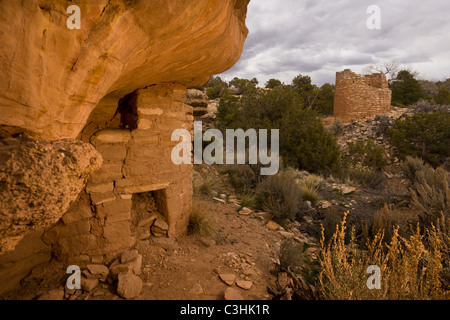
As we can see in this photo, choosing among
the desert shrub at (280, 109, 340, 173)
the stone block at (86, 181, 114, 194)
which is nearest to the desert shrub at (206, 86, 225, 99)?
the desert shrub at (280, 109, 340, 173)

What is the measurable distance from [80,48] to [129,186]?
4.77 ft

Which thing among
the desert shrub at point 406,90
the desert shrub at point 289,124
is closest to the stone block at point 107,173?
the desert shrub at point 289,124

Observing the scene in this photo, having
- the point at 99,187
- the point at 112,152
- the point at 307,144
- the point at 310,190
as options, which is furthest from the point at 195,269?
the point at 307,144

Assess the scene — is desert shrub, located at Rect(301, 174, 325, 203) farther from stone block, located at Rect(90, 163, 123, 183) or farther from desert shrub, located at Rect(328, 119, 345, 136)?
desert shrub, located at Rect(328, 119, 345, 136)

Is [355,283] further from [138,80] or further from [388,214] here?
[388,214]

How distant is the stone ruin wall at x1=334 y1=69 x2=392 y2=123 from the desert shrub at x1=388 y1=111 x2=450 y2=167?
3.71m

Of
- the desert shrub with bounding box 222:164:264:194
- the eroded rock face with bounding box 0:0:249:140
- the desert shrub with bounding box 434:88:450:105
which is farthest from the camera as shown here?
the desert shrub with bounding box 434:88:450:105

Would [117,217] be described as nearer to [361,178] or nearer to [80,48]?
[80,48]

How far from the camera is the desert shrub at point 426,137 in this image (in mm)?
9109

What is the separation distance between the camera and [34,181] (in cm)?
114

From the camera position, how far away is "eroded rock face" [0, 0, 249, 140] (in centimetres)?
103

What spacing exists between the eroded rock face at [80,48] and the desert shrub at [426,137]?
10.1m

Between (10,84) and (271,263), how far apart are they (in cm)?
270
